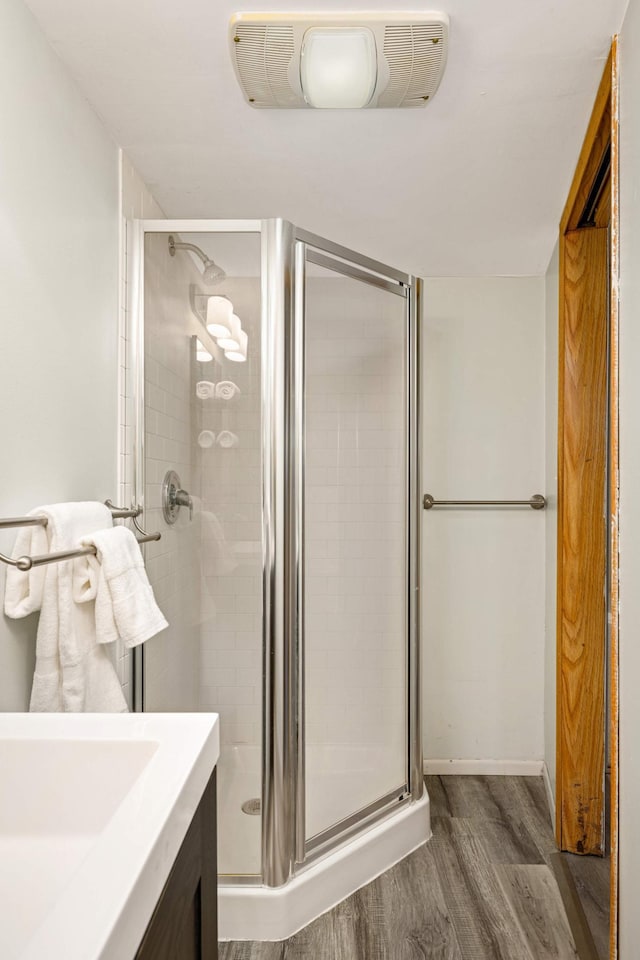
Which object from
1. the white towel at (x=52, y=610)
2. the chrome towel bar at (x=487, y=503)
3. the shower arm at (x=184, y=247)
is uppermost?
the shower arm at (x=184, y=247)

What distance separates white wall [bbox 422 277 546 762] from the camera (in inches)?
121

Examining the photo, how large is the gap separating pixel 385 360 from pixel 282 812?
1.37 meters

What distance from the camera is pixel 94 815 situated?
92 centimetres

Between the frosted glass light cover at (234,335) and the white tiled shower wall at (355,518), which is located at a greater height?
the frosted glass light cover at (234,335)

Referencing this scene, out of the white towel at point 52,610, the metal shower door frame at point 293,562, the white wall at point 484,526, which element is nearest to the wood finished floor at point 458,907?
the metal shower door frame at point 293,562

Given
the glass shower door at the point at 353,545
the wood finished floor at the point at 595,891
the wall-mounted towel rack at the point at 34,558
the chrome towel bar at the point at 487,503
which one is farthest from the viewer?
the chrome towel bar at the point at 487,503

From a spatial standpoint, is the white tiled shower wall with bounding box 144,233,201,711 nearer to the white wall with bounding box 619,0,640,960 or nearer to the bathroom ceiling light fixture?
the bathroom ceiling light fixture

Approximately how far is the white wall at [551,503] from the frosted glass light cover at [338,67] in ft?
4.26

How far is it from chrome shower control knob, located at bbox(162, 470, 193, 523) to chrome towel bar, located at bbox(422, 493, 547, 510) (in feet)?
4.27

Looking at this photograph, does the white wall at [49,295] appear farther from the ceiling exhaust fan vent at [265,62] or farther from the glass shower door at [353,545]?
the glass shower door at [353,545]

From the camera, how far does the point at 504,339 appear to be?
3.08 m

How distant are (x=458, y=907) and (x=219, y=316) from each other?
1806 millimetres

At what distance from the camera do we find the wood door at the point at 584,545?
2322 millimetres

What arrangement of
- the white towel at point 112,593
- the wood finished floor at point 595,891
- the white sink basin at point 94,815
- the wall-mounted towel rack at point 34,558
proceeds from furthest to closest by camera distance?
the wood finished floor at point 595,891 → the white towel at point 112,593 → the wall-mounted towel rack at point 34,558 → the white sink basin at point 94,815
